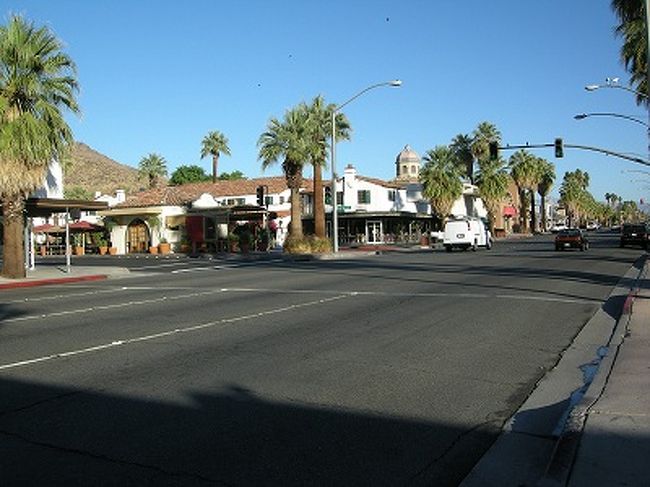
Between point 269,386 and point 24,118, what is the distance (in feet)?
68.3

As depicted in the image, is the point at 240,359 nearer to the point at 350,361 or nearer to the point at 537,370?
the point at 350,361

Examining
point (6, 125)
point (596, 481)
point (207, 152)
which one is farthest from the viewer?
point (207, 152)

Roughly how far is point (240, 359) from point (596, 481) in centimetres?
511

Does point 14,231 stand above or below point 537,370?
above

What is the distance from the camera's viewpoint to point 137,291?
19.0 meters

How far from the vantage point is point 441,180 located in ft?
218

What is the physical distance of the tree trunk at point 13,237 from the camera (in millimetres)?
24828

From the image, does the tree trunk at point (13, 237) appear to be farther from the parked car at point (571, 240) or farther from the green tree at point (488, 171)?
the green tree at point (488, 171)

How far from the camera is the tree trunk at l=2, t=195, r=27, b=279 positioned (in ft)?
81.5

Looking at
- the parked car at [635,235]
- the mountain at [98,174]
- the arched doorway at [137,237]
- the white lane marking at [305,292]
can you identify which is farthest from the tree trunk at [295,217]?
the mountain at [98,174]

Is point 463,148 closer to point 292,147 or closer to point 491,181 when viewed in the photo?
point 491,181

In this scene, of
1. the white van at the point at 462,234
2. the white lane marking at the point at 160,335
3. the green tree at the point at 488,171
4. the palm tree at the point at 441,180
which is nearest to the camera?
the white lane marking at the point at 160,335

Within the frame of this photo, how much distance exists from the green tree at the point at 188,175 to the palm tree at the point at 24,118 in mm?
84430

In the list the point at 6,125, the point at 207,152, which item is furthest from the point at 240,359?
the point at 207,152
